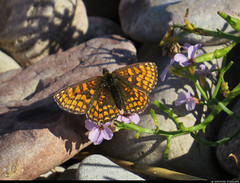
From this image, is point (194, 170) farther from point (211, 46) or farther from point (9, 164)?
point (9, 164)

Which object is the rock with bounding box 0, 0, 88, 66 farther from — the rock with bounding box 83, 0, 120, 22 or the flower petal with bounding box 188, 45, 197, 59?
the flower petal with bounding box 188, 45, 197, 59

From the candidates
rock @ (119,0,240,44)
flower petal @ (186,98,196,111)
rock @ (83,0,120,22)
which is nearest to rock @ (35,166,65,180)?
flower petal @ (186,98,196,111)

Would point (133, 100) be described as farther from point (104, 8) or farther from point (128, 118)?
point (104, 8)

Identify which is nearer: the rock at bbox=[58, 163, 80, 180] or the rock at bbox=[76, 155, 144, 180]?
the rock at bbox=[76, 155, 144, 180]

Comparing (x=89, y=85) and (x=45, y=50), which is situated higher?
(x=89, y=85)

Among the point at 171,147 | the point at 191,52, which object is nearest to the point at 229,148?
the point at 171,147

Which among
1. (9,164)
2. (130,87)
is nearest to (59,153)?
(9,164)

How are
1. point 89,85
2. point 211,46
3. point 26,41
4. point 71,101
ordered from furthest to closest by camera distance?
point 26,41 → point 211,46 → point 89,85 → point 71,101
